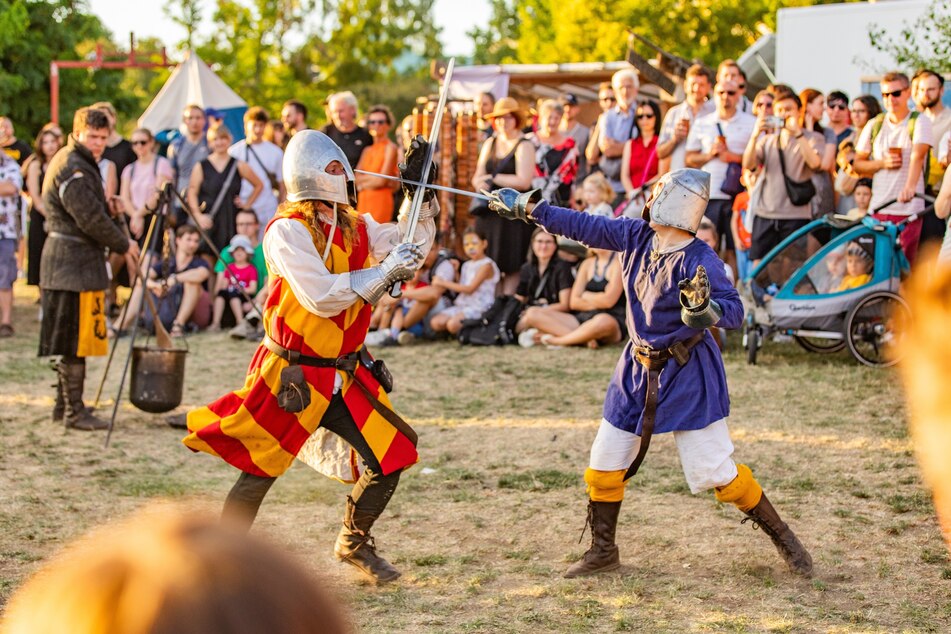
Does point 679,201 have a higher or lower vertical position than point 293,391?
higher

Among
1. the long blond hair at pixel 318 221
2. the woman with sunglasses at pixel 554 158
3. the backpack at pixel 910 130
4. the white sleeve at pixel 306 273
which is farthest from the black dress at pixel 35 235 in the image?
the white sleeve at pixel 306 273

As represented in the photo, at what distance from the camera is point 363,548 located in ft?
14.7

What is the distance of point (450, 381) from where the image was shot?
8609mm

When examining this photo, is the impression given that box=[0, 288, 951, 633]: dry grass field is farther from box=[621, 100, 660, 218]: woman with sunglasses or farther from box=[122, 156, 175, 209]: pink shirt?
box=[122, 156, 175, 209]: pink shirt

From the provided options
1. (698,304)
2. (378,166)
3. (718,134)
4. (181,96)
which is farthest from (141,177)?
(698,304)

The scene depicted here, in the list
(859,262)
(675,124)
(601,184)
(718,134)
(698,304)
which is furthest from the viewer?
(601,184)

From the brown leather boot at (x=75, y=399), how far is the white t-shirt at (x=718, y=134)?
15.8 ft

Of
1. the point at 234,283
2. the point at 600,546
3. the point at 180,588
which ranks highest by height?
the point at 180,588

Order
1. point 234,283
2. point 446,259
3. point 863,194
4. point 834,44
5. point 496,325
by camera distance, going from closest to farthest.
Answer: point 863,194 → point 496,325 → point 446,259 → point 234,283 → point 834,44

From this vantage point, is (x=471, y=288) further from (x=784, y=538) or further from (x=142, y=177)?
(x=784, y=538)

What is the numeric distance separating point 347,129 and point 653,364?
6784 millimetres

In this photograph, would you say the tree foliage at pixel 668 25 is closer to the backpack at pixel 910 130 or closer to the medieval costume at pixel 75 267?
the backpack at pixel 910 130

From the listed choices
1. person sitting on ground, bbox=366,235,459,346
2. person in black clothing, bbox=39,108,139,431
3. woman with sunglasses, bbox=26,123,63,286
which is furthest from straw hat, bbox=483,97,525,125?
woman with sunglasses, bbox=26,123,63,286

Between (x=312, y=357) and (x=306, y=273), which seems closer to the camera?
(x=306, y=273)
